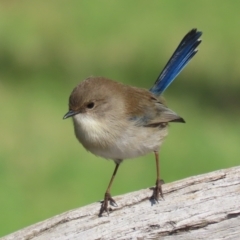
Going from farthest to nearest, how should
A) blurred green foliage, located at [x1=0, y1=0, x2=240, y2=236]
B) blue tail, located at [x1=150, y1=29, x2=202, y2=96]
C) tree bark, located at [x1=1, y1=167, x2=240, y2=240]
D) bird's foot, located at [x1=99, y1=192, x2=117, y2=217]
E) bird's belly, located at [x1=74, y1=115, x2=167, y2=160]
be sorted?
blurred green foliage, located at [x1=0, y1=0, x2=240, y2=236]
blue tail, located at [x1=150, y1=29, x2=202, y2=96]
bird's belly, located at [x1=74, y1=115, x2=167, y2=160]
bird's foot, located at [x1=99, y1=192, x2=117, y2=217]
tree bark, located at [x1=1, y1=167, x2=240, y2=240]

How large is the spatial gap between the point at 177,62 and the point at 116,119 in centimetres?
111

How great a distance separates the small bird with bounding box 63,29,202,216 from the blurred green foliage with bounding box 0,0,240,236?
1.69 metres

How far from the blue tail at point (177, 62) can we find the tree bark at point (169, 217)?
56.2 inches

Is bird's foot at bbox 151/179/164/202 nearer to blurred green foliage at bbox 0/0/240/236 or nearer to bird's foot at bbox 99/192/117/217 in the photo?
bird's foot at bbox 99/192/117/217

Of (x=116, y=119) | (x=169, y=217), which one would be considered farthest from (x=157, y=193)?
(x=116, y=119)

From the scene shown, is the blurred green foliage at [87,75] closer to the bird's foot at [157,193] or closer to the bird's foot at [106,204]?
the bird's foot at [106,204]

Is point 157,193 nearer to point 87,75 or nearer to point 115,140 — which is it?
point 115,140

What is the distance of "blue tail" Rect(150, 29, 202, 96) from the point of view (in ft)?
20.5

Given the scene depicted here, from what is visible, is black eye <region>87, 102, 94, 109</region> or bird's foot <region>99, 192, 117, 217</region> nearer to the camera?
bird's foot <region>99, 192, 117, 217</region>

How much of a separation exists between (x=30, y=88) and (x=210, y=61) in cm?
210

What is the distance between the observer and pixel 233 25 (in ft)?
33.5

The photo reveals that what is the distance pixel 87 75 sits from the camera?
9008 mm

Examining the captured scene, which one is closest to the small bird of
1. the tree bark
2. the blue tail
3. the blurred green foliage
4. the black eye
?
the black eye

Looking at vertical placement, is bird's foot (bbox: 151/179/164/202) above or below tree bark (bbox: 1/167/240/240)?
above
